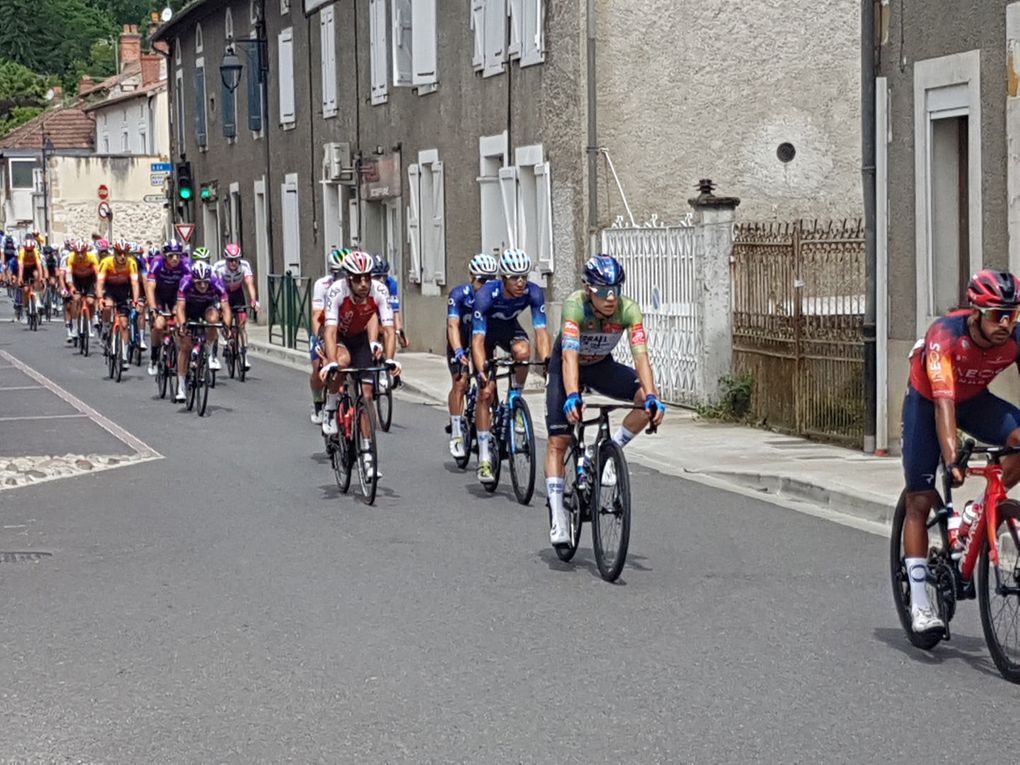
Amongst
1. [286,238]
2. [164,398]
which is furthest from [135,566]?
[286,238]

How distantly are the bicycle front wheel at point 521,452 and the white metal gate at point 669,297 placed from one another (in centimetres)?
652

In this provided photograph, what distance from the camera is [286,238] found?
38.7 m

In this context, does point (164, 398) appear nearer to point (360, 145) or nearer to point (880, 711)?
point (360, 145)

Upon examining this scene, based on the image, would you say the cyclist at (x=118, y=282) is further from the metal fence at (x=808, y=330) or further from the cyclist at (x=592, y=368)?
the cyclist at (x=592, y=368)

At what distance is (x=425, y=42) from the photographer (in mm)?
28594

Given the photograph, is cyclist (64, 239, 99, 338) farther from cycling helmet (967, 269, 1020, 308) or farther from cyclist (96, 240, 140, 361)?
cycling helmet (967, 269, 1020, 308)

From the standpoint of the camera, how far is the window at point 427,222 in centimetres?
2888

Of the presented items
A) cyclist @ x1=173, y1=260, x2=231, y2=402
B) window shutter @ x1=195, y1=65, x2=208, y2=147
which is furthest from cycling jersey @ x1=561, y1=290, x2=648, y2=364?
window shutter @ x1=195, y1=65, x2=208, y2=147

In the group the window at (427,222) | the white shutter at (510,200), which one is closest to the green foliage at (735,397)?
the white shutter at (510,200)

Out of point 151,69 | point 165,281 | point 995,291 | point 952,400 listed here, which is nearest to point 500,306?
point 952,400

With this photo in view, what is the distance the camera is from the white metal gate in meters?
19.1

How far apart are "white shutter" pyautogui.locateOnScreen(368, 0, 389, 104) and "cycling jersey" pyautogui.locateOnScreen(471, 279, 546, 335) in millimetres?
18281

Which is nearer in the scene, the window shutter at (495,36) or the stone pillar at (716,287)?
the stone pillar at (716,287)

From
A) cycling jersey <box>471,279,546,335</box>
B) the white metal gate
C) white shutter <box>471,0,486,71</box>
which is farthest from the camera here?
white shutter <box>471,0,486,71</box>
